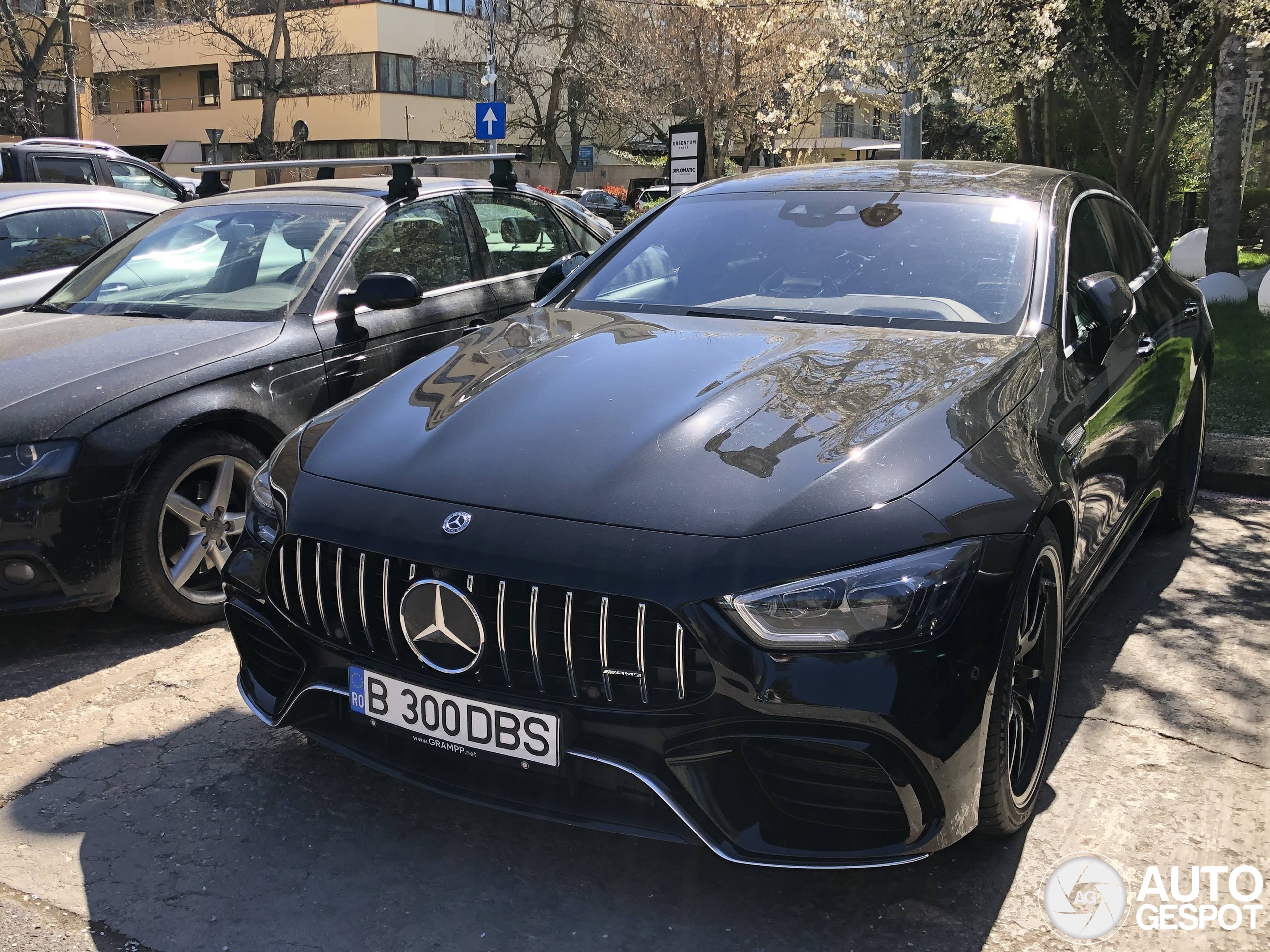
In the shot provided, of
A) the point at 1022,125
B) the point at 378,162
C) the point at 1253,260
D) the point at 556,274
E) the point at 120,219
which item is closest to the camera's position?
the point at 556,274

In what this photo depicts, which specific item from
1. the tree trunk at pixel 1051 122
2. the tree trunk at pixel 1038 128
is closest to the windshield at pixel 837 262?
the tree trunk at pixel 1051 122

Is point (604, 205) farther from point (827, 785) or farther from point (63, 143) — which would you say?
point (827, 785)

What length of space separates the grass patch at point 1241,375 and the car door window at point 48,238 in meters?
6.36

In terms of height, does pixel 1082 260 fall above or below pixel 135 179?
below

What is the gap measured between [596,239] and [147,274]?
99.8 inches

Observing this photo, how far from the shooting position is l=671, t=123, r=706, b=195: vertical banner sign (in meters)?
12.8

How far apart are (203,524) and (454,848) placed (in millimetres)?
1929

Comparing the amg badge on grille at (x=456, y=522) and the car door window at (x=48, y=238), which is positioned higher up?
the car door window at (x=48, y=238)

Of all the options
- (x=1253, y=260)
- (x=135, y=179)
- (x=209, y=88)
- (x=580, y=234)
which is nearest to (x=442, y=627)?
(x=580, y=234)

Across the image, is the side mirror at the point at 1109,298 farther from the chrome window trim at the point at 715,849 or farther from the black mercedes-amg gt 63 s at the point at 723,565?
the chrome window trim at the point at 715,849

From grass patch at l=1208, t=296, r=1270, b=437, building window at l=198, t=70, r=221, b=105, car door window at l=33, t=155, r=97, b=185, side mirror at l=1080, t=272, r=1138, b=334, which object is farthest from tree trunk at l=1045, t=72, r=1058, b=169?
building window at l=198, t=70, r=221, b=105

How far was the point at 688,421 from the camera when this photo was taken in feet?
9.16

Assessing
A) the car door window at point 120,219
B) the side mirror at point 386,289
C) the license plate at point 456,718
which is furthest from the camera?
the car door window at point 120,219

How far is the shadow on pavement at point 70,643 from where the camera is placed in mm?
3895
